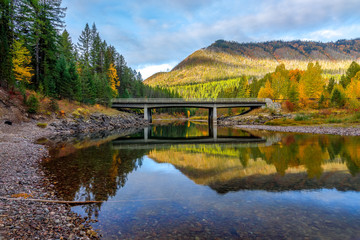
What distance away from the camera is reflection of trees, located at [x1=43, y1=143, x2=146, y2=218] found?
9.77 m

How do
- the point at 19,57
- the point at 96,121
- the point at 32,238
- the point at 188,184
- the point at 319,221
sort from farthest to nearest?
the point at 96,121 < the point at 19,57 < the point at 188,184 < the point at 319,221 < the point at 32,238

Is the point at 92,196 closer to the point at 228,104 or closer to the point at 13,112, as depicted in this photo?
the point at 13,112

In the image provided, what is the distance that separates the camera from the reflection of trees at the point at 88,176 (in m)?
9.77

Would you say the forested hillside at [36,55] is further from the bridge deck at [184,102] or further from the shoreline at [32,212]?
the shoreline at [32,212]

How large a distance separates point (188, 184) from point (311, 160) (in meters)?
11.6

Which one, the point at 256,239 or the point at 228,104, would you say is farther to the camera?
the point at 228,104

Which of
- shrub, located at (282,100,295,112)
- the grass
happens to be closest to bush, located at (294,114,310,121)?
the grass

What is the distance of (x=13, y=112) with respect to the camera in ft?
104

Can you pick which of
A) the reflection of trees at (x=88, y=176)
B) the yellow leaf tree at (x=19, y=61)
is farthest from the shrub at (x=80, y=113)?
the reflection of trees at (x=88, y=176)

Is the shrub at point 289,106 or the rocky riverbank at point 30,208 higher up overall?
the shrub at point 289,106

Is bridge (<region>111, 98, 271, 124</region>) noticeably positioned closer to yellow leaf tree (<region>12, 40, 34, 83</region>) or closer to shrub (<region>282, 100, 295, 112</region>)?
shrub (<region>282, 100, 295, 112</region>)

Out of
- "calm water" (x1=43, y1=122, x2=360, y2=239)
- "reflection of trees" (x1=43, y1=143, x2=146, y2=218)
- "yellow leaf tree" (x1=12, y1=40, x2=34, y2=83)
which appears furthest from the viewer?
"yellow leaf tree" (x1=12, y1=40, x2=34, y2=83)

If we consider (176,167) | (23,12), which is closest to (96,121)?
(23,12)

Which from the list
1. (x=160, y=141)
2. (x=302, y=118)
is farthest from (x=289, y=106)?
(x=160, y=141)
